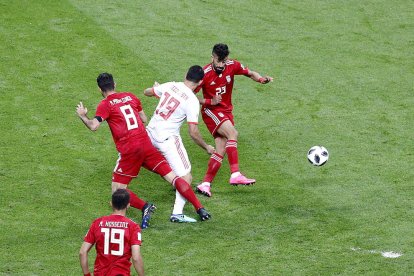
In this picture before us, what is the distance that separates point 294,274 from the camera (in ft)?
38.9

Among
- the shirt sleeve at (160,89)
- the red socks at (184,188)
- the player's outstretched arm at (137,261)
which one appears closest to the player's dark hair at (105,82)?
the shirt sleeve at (160,89)

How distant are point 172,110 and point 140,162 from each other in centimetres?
92

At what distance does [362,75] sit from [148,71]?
13.4ft

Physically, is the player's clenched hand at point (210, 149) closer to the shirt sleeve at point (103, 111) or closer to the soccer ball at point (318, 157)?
the soccer ball at point (318, 157)

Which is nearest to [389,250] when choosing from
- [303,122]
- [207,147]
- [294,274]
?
[294,274]

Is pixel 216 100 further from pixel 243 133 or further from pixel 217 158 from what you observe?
pixel 243 133

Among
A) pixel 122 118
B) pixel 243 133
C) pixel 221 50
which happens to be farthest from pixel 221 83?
pixel 122 118

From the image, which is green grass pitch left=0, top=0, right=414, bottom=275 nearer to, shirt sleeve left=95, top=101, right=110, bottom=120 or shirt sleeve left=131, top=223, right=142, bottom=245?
shirt sleeve left=95, top=101, right=110, bottom=120

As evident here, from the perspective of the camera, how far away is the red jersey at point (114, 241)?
9.98m

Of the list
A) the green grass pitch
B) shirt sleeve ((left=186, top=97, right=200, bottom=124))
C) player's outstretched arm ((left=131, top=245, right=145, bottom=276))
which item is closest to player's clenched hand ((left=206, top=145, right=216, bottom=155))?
the green grass pitch

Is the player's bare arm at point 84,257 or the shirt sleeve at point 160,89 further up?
the shirt sleeve at point 160,89

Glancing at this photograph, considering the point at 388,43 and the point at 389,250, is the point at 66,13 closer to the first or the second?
the point at 388,43

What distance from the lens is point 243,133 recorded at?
16.8m

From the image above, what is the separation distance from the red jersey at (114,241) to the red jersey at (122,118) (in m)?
3.08
